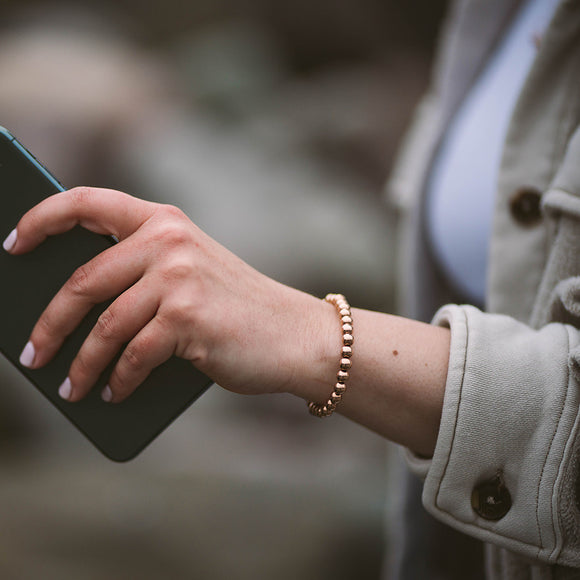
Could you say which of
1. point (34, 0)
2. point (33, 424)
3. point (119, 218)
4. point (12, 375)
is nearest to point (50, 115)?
point (34, 0)

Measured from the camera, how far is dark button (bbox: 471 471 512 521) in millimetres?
433

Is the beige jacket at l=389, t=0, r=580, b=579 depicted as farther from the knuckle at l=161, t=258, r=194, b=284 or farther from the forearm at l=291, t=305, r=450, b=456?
the knuckle at l=161, t=258, r=194, b=284

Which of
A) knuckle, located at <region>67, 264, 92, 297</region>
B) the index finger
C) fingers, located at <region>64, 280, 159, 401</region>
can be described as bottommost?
fingers, located at <region>64, 280, 159, 401</region>

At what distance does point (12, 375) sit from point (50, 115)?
772 millimetres

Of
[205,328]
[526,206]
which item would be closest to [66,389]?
[205,328]

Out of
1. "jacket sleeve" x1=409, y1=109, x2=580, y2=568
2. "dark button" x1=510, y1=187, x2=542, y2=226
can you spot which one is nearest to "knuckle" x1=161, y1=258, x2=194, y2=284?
"jacket sleeve" x1=409, y1=109, x2=580, y2=568

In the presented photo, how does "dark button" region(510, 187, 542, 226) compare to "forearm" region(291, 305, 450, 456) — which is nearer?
"forearm" region(291, 305, 450, 456)

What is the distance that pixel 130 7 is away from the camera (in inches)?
66.2

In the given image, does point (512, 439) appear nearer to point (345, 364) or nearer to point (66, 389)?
point (345, 364)

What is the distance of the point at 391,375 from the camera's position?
0.43 metres

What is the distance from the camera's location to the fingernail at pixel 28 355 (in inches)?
16.9

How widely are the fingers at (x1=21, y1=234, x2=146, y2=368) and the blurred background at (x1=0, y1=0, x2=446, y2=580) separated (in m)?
1.08

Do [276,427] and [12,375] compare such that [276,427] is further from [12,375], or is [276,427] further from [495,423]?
[495,423]

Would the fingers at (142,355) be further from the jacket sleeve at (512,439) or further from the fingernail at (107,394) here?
the jacket sleeve at (512,439)
